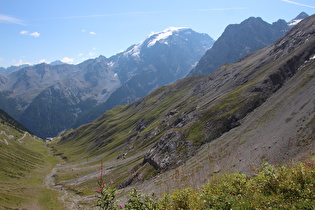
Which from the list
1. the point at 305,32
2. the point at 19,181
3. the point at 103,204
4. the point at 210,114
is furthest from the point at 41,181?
the point at 305,32

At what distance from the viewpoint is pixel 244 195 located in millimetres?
12133

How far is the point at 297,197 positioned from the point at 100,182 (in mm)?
9462

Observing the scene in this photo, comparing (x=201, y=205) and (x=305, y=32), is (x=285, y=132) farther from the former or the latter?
(x=305, y=32)

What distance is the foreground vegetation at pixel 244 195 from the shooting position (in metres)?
10.6

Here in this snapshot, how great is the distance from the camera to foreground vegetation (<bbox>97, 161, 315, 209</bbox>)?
10.6 meters

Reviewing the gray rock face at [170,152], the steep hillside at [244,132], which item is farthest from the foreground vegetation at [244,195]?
the gray rock face at [170,152]

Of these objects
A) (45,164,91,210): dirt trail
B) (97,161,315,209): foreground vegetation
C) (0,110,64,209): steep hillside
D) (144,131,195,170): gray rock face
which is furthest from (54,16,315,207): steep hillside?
(97,161,315,209): foreground vegetation

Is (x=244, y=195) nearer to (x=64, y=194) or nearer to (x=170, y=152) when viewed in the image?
(x=170, y=152)

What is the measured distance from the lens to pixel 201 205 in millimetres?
11984

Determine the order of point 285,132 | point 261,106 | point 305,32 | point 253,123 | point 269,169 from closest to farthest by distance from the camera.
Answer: point 269,169, point 285,132, point 253,123, point 261,106, point 305,32

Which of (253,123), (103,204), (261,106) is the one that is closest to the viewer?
(103,204)

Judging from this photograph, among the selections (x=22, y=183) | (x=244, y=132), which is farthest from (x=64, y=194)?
(x=244, y=132)

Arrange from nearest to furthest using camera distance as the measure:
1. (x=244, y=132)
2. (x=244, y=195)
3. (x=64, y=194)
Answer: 1. (x=244, y=195)
2. (x=244, y=132)
3. (x=64, y=194)

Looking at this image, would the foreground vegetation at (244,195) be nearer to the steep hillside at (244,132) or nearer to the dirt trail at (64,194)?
the steep hillside at (244,132)
